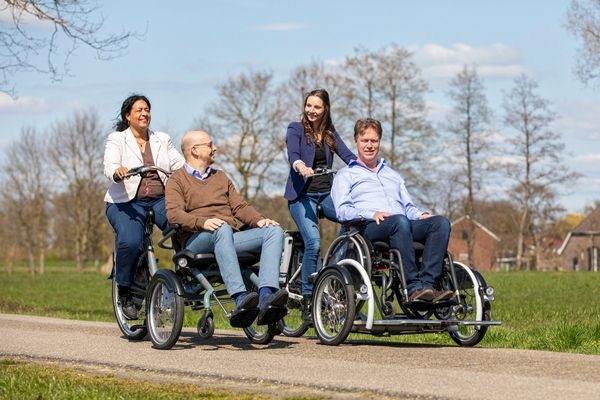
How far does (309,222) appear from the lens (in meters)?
9.53

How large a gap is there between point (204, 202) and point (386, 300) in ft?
5.10

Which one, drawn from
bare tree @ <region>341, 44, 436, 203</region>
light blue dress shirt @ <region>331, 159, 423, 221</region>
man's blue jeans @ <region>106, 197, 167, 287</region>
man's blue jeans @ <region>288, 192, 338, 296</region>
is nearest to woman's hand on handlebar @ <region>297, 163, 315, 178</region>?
light blue dress shirt @ <region>331, 159, 423, 221</region>

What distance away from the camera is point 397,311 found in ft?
27.8

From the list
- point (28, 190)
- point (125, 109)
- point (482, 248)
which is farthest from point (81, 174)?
point (125, 109)

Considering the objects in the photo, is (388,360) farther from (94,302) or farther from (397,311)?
(94,302)

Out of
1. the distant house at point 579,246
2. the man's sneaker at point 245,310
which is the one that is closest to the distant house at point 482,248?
the distant house at point 579,246

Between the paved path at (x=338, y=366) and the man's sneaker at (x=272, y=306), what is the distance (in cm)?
25

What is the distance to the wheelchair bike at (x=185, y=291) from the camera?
839 cm

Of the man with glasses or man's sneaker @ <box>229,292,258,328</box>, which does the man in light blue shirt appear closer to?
the man with glasses

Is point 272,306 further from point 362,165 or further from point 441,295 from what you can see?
point 362,165

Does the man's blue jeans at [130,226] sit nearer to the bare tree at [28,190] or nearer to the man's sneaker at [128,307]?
the man's sneaker at [128,307]

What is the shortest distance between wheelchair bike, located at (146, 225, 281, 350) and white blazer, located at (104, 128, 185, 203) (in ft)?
2.78

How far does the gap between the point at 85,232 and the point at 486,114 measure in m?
27.8

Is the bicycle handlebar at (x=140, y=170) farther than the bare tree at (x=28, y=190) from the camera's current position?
No
